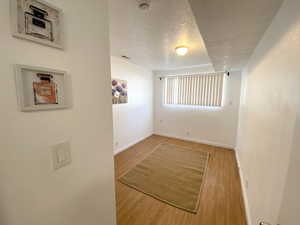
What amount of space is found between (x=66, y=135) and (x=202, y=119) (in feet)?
12.6

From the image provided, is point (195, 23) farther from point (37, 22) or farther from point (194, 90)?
point (194, 90)

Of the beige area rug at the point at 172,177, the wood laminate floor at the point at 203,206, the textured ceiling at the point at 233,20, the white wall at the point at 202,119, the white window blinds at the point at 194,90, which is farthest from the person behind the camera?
the white window blinds at the point at 194,90

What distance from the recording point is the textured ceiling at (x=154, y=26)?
123cm

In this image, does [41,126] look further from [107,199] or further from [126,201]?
[126,201]

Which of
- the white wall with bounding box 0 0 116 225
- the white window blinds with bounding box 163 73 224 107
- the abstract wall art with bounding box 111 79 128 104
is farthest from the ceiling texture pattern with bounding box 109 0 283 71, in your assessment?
the white window blinds with bounding box 163 73 224 107

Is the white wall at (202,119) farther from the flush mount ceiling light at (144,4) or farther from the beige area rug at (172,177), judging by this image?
the flush mount ceiling light at (144,4)

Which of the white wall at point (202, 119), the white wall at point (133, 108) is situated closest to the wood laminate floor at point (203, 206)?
the white wall at point (133, 108)

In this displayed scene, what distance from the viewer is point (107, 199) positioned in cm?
97

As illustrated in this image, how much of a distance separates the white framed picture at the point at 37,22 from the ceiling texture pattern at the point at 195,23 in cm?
82

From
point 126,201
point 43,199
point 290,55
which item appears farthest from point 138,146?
point 290,55

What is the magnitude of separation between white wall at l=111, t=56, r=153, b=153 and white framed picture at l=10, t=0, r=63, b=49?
236 centimetres

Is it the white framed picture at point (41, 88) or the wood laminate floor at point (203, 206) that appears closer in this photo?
the white framed picture at point (41, 88)

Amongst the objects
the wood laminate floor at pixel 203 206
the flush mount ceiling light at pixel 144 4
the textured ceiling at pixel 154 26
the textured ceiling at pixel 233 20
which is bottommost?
the wood laminate floor at pixel 203 206

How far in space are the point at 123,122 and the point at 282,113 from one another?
9.76ft
